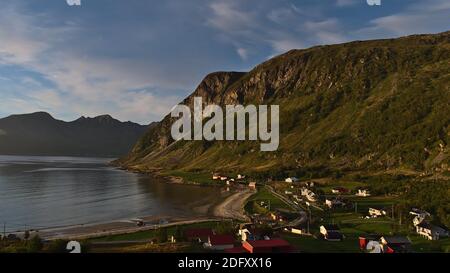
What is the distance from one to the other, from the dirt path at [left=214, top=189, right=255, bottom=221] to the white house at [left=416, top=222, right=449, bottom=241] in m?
40.4

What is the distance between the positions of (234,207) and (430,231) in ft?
202

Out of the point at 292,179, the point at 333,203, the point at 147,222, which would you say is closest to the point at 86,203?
the point at 147,222

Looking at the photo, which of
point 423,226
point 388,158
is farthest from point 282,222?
point 388,158

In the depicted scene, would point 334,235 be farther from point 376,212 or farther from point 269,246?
point 376,212

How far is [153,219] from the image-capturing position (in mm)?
104125

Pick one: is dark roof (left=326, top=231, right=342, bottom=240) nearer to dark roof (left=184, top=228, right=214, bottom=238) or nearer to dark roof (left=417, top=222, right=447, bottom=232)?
dark roof (left=417, top=222, right=447, bottom=232)

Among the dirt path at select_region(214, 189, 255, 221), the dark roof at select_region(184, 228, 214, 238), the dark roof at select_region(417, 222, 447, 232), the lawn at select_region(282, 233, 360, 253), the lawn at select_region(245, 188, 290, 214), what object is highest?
the dark roof at select_region(417, 222, 447, 232)

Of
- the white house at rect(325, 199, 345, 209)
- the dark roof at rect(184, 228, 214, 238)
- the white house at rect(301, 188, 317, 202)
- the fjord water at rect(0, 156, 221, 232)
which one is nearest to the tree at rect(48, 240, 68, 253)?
the dark roof at rect(184, 228, 214, 238)

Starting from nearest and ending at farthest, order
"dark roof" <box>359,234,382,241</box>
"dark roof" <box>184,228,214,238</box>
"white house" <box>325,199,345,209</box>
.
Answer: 1. "dark roof" <box>359,234,382,241</box>
2. "dark roof" <box>184,228,214,238</box>
3. "white house" <box>325,199,345,209</box>

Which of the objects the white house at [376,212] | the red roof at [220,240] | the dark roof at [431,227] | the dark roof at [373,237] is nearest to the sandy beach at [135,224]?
the red roof at [220,240]

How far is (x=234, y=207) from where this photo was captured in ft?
406

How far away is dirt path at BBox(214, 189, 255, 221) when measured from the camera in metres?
→ 109
